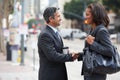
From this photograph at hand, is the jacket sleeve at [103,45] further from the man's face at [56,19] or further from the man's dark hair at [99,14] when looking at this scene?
the man's face at [56,19]

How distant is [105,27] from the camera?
15.8 feet

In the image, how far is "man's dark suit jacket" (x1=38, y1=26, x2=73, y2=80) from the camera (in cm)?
514

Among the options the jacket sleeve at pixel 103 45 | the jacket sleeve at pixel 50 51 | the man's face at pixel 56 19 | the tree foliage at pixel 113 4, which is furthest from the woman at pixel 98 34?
the tree foliage at pixel 113 4

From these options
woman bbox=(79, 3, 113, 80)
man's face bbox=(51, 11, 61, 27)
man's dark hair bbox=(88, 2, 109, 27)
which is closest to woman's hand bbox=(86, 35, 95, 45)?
woman bbox=(79, 3, 113, 80)

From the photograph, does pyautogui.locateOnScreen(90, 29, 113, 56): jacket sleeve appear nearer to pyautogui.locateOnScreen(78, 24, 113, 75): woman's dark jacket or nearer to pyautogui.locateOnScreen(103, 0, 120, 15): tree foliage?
pyautogui.locateOnScreen(78, 24, 113, 75): woman's dark jacket

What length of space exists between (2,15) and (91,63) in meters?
30.0

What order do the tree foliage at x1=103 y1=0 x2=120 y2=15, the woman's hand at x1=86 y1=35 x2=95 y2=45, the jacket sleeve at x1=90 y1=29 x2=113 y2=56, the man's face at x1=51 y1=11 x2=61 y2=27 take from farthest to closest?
the tree foliage at x1=103 y1=0 x2=120 y2=15 → the man's face at x1=51 y1=11 x2=61 y2=27 → the woman's hand at x1=86 y1=35 x2=95 y2=45 → the jacket sleeve at x1=90 y1=29 x2=113 y2=56

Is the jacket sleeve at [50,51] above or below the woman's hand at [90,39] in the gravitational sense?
below

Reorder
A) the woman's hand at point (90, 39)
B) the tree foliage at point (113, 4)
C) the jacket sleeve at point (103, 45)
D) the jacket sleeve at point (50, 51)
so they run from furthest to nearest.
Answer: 1. the tree foliage at point (113, 4)
2. the jacket sleeve at point (50, 51)
3. the woman's hand at point (90, 39)
4. the jacket sleeve at point (103, 45)

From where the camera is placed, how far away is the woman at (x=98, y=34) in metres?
4.64

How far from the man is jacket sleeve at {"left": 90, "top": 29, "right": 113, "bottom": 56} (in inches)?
21.8

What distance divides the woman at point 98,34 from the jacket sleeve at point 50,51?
38 centimetres

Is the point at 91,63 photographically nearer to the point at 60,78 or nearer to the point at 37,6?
the point at 60,78

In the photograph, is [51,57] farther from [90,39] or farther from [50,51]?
[90,39]
